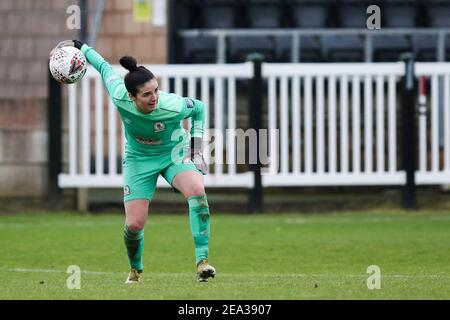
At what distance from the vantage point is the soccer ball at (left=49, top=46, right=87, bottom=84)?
11914 mm

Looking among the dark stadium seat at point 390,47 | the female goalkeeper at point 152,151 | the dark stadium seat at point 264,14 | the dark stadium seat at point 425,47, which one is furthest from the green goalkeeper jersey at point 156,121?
the dark stadium seat at point 264,14

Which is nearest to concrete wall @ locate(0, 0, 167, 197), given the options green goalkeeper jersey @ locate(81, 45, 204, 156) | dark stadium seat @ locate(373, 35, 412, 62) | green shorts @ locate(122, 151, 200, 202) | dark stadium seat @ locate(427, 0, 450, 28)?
dark stadium seat @ locate(373, 35, 412, 62)

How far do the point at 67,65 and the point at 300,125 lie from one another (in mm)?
8587

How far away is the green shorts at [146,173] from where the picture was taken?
1166 centimetres

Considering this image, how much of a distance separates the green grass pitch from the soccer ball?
5.65 feet

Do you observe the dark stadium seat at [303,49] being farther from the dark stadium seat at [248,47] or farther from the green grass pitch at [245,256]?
the green grass pitch at [245,256]

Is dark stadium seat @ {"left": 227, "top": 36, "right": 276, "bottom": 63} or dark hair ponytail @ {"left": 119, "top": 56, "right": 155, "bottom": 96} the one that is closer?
dark hair ponytail @ {"left": 119, "top": 56, "right": 155, "bottom": 96}

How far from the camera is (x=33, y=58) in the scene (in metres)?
21.3

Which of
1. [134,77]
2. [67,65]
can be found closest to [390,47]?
[67,65]

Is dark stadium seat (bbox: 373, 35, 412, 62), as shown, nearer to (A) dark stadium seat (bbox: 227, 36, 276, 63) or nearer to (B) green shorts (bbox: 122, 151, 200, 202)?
(A) dark stadium seat (bbox: 227, 36, 276, 63)

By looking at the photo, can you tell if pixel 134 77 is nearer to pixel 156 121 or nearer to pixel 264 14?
pixel 156 121
